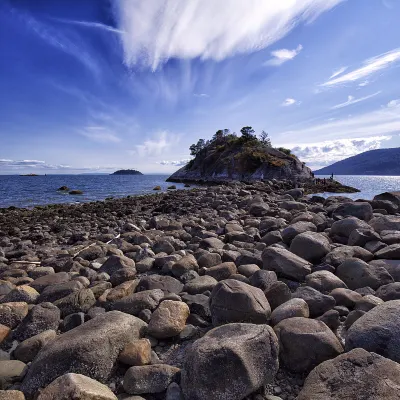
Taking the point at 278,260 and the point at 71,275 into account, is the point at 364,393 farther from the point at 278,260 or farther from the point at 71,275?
the point at 71,275

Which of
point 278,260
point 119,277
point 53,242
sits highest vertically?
point 278,260

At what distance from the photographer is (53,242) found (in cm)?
992

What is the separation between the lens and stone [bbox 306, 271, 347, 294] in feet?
13.1

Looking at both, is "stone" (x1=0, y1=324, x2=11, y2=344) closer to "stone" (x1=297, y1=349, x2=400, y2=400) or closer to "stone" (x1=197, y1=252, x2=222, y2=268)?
"stone" (x1=197, y1=252, x2=222, y2=268)

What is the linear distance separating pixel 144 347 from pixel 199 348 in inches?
27.1

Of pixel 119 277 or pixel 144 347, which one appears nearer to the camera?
pixel 144 347

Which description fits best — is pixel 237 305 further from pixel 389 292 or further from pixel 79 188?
pixel 79 188

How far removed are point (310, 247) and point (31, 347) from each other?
4461mm

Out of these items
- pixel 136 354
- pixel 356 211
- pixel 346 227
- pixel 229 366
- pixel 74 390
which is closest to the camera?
pixel 74 390

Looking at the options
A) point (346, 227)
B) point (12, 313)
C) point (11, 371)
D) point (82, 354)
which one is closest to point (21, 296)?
point (12, 313)

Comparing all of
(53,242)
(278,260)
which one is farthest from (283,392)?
(53,242)

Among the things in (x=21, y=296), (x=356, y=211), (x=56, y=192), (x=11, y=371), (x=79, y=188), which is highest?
(x=356, y=211)

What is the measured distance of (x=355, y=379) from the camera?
2109 mm

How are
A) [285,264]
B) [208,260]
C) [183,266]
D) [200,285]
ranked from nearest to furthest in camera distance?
[200,285], [285,264], [183,266], [208,260]
